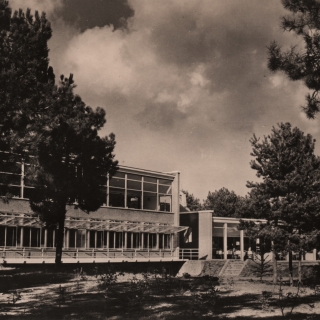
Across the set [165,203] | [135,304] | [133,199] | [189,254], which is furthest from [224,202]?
[135,304]

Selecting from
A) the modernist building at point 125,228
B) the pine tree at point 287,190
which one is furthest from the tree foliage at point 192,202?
the pine tree at point 287,190

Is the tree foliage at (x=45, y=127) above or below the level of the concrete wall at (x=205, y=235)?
above

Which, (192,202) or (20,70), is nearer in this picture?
(20,70)

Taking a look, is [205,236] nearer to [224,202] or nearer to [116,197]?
[116,197]

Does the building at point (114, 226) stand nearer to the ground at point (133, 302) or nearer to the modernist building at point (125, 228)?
the modernist building at point (125, 228)

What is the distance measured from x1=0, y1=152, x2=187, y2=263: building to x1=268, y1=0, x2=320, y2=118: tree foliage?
67.7 feet

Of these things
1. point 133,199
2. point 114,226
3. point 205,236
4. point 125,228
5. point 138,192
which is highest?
point 138,192

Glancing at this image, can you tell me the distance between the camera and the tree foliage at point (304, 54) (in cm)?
1238

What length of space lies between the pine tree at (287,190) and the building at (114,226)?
43.4 ft

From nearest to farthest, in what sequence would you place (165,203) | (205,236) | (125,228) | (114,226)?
1. (114,226)
2. (125,228)
3. (205,236)
4. (165,203)

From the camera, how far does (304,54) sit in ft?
42.1

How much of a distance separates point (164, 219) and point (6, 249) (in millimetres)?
15337

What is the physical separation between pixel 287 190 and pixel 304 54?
14846 millimetres

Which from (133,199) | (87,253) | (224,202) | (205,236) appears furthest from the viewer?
(224,202)
